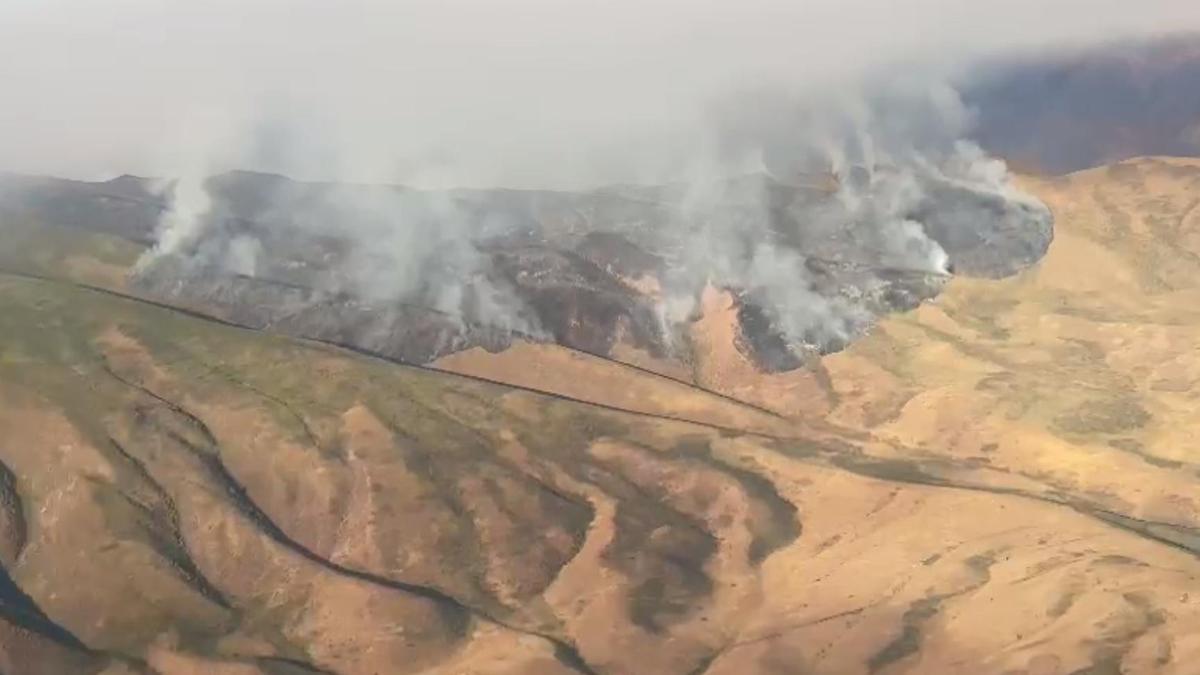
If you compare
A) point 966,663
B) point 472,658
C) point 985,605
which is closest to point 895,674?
point 966,663

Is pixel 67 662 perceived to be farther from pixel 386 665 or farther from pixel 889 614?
pixel 889 614

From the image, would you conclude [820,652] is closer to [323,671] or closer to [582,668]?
[582,668]

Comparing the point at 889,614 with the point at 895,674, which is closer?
the point at 895,674

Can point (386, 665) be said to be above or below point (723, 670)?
below

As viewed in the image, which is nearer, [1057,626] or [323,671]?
[1057,626]

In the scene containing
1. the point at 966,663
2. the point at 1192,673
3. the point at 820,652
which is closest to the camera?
the point at 1192,673

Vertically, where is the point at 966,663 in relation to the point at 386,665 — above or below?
above

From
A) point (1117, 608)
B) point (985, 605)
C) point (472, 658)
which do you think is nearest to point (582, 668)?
point (472, 658)

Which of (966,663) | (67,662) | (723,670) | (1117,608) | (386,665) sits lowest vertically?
(67,662)

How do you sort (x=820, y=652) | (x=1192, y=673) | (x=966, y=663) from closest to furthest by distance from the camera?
1. (x=1192, y=673)
2. (x=966, y=663)
3. (x=820, y=652)
